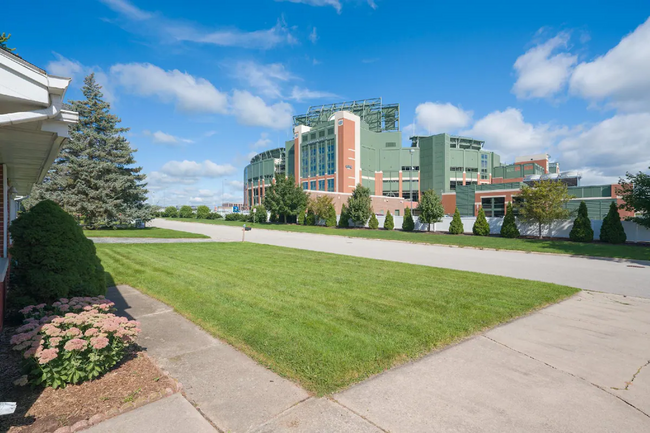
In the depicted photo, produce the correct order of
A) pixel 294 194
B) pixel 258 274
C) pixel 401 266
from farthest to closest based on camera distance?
pixel 294 194
pixel 401 266
pixel 258 274

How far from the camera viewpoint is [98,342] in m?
3.52

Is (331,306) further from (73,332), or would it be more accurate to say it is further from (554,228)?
(554,228)

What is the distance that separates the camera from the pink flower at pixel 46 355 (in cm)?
323

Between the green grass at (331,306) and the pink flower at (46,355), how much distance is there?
2.06 meters

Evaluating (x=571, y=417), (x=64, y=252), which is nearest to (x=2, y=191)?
(x=64, y=252)

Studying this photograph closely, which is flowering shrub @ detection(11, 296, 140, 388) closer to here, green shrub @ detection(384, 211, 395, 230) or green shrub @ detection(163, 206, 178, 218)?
green shrub @ detection(384, 211, 395, 230)

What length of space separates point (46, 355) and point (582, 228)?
93.6 ft

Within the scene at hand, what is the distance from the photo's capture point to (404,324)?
18.3 ft

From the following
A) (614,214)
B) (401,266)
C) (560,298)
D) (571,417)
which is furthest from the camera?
(614,214)

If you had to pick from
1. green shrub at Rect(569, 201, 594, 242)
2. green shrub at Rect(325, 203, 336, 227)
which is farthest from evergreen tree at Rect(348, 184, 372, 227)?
green shrub at Rect(569, 201, 594, 242)

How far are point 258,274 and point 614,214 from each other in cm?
2414

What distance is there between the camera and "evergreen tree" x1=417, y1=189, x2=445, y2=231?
3142 centimetres

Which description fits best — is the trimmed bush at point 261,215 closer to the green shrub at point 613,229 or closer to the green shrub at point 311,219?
the green shrub at point 311,219

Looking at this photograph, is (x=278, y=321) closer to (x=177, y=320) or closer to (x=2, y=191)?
(x=177, y=320)
